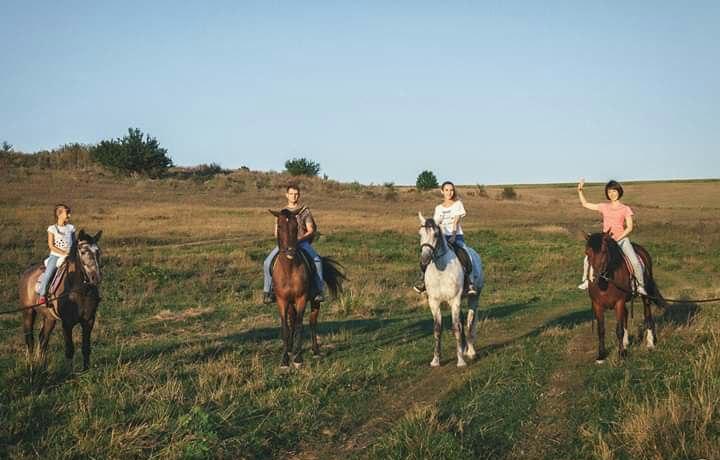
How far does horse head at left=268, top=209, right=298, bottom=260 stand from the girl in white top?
10.3 ft

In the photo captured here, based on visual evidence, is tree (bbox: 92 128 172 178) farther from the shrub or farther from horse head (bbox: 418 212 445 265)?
horse head (bbox: 418 212 445 265)

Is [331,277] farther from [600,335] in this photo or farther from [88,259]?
[600,335]

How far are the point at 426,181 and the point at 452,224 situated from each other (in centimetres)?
6762

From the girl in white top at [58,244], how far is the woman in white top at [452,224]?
5542 mm

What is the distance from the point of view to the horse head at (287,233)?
10.2 meters

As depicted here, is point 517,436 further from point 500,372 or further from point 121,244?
point 121,244

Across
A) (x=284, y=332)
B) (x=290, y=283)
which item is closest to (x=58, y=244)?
(x=290, y=283)

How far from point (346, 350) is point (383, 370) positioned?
2.41 metres

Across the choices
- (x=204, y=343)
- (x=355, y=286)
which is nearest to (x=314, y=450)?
(x=204, y=343)

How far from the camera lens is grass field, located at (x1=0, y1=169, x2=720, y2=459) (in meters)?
6.38

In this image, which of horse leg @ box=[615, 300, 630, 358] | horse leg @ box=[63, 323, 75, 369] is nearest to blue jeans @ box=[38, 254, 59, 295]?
horse leg @ box=[63, 323, 75, 369]

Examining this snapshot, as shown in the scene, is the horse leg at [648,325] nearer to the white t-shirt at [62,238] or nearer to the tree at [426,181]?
the white t-shirt at [62,238]

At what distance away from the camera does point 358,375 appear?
30.8 feet

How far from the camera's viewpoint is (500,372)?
938cm
